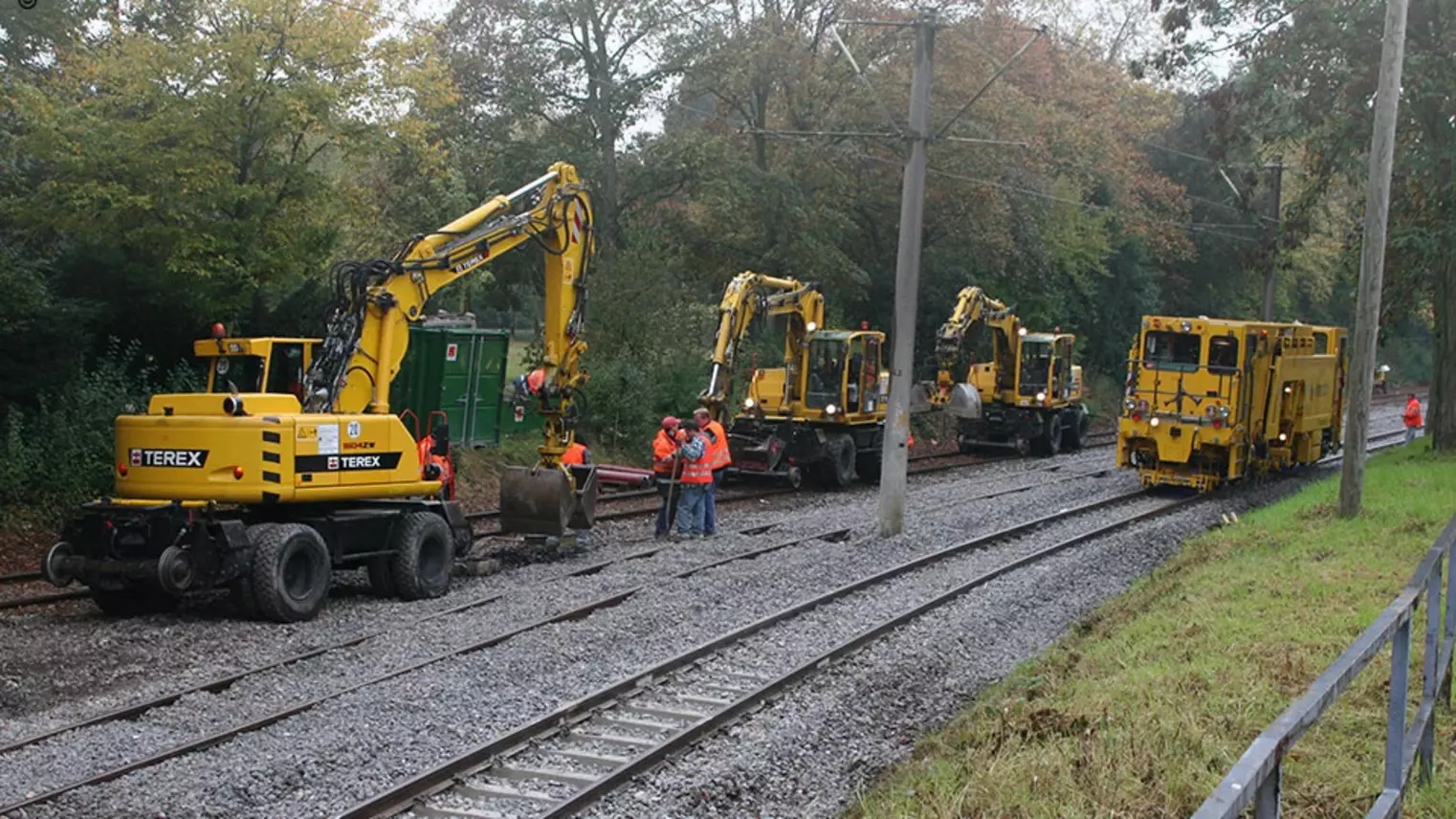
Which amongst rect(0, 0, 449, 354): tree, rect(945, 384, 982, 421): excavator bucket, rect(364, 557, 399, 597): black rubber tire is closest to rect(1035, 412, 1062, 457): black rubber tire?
rect(945, 384, 982, 421): excavator bucket

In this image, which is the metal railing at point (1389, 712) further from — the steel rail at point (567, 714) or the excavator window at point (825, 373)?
the excavator window at point (825, 373)

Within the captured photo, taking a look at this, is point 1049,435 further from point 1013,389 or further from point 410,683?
point 410,683

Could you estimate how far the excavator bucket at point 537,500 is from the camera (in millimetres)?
16062

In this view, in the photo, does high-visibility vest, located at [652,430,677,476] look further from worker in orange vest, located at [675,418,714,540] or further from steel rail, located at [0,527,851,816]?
→ steel rail, located at [0,527,851,816]

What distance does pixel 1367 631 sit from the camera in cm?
475

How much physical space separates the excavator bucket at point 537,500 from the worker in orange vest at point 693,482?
7.00ft

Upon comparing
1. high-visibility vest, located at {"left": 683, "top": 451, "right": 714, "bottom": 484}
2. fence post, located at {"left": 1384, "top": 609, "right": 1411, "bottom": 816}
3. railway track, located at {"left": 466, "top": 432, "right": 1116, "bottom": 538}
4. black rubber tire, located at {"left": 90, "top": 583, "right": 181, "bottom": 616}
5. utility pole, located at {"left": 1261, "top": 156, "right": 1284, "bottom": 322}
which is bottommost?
black rubber tire, located at {"left": 90, "top": 583, "right": 181, "bottom": 616}

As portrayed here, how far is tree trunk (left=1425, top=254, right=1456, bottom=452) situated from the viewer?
26609 mm

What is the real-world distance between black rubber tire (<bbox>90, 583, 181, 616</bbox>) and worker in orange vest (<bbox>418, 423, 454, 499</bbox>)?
2.86 metres

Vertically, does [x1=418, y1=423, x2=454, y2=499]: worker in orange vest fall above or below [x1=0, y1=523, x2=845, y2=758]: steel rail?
above

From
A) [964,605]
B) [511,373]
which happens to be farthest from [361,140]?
[511,373]

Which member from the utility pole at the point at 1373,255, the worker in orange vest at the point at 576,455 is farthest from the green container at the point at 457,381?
the utility pole at the point at 1373,255

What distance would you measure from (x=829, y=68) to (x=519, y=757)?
26.1 meters

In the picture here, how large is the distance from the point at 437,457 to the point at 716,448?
13.9ft
